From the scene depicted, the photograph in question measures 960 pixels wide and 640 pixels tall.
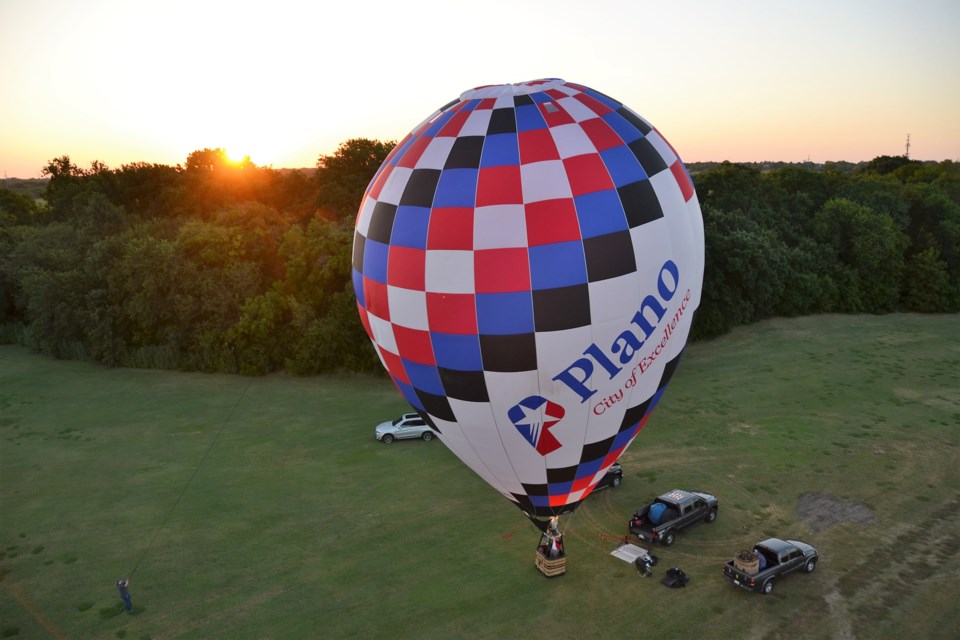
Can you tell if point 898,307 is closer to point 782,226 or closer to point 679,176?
point 782,226

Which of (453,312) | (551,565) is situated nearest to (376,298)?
(453,312)

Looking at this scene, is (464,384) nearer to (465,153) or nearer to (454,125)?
(465,153)

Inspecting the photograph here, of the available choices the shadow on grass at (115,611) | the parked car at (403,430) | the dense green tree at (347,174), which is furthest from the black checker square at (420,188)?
the dense green tree at (347,174)

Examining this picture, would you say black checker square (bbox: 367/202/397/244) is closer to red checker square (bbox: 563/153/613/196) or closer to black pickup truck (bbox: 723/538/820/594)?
red checker square (bbox: 563/153/613/196)

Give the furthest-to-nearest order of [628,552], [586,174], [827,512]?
[827,512] → [628,552] → [586,174]

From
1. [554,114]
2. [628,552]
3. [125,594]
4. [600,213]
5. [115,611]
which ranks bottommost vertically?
[115,611]

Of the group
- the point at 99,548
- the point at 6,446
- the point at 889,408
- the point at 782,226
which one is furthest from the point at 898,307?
the point at 6,446

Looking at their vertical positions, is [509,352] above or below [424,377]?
above
